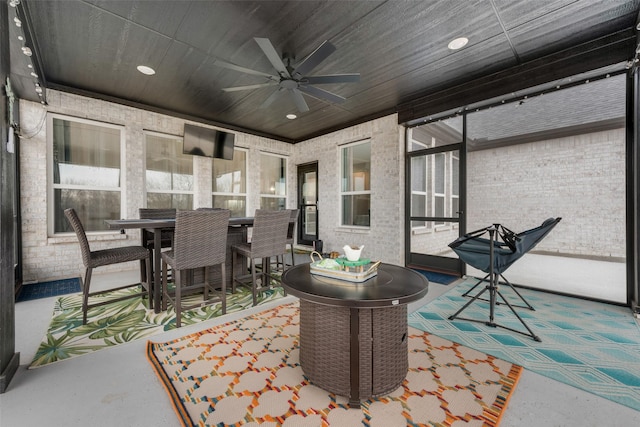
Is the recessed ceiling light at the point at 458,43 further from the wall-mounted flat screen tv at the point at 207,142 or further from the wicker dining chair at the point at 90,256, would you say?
the wall-mounted flat screen tv at the point at 207,142

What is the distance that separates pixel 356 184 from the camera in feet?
18.7

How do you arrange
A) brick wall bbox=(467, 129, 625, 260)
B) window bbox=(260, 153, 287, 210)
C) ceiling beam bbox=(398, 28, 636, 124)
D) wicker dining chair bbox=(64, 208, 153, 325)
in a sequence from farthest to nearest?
window bbox=(260, 153, 287, 210), brick wall bbox=(467, 129, 625, 260), ceiling beam bbox=(398, 28, 636, 124), wicker dining chair bbox=(64, 208, 153, 325)

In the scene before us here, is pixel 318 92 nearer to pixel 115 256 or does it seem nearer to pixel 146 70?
pixel 146 70

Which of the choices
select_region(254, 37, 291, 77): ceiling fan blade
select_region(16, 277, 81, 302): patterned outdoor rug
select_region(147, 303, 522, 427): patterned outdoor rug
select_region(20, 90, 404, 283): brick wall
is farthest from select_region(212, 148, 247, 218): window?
select_region(147, 303, 522, 427): patterned outdoor rug

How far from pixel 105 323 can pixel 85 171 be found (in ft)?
10.2

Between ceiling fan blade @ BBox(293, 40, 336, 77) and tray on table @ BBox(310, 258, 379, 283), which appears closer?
tray on table @ BBox(310, 258, 379, 283)

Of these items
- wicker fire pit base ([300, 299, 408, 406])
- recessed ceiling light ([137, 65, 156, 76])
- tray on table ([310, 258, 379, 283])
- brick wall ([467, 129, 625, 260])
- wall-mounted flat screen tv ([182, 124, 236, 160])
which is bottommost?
wicker fire pit base ([300, 299, 408, 406])

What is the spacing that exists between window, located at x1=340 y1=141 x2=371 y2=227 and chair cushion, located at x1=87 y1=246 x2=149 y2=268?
13.2 feet

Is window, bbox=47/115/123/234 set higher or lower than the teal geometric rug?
higher

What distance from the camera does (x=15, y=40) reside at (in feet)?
8.13

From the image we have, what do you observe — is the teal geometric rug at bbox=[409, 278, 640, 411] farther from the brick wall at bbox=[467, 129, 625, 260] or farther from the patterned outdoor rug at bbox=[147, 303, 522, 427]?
the brick wall at bbox=[467, 129, 625, 260]

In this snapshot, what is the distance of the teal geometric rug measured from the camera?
1617 millimetres

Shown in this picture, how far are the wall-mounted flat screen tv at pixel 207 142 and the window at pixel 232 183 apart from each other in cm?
26

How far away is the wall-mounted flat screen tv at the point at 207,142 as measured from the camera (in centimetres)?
497
